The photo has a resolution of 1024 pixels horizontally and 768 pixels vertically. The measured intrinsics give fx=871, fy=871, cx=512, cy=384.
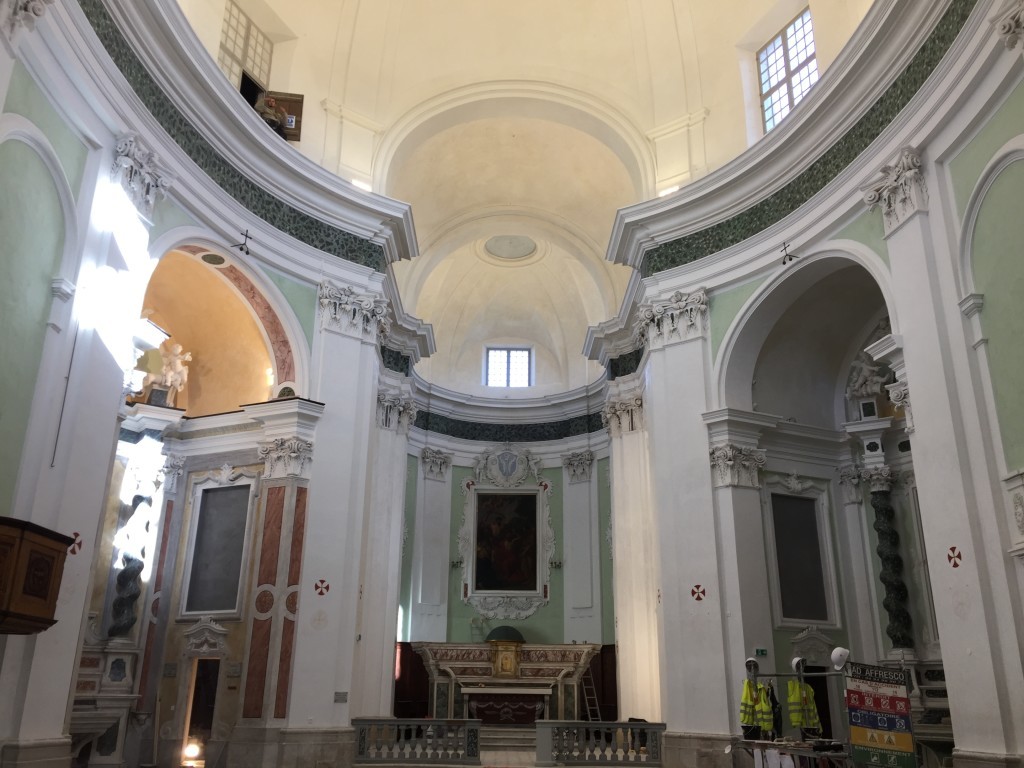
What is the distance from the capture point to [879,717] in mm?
8023

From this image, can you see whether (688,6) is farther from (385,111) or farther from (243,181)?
(243,181)

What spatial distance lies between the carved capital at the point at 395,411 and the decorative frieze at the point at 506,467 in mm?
4000

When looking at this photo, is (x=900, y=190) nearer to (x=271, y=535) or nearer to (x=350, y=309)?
(x=350, y=309)

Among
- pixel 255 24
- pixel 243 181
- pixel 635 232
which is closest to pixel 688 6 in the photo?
pixel 635 232

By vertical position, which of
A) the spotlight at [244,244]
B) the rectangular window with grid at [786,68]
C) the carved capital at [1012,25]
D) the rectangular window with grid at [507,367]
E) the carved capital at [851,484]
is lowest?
the carved capital at [851,484]

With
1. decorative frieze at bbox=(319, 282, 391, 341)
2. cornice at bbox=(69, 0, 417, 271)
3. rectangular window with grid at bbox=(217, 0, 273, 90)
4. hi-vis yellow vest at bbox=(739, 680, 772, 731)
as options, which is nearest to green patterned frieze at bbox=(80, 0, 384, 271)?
cornice at bbox=(69, 0, 417, 271)

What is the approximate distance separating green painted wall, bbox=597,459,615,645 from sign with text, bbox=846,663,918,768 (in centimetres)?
1372

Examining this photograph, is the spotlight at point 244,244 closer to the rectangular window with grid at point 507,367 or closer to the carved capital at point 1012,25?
the carved capital at point 1012,25

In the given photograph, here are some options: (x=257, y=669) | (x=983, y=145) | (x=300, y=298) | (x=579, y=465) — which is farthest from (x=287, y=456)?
(x=983, y=145)

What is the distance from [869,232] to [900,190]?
42.6 inches

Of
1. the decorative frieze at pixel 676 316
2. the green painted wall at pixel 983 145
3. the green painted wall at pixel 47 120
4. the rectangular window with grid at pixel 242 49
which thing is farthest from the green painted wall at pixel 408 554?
the green painted wall at pixel 983 145

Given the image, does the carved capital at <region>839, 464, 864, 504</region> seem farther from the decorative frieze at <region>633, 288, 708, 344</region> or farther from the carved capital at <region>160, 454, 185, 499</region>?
the carved capital at <region>160, 454, 185, 499</region>

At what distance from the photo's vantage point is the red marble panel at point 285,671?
1362 cm

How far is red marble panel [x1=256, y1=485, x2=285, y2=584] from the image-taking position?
14.5m
